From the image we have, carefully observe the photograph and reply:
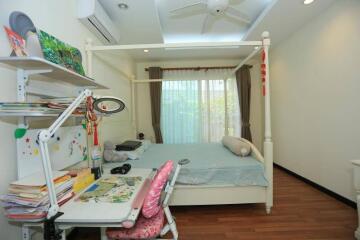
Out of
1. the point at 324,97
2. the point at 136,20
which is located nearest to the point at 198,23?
the point at 136,20

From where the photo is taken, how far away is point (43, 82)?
1415 mm

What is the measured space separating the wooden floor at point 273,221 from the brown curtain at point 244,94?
Result: 192 centimetres

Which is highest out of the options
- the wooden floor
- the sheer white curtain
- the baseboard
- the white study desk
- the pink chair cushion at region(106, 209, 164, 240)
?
the sheer white curtain

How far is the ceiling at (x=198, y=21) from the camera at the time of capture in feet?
7.50

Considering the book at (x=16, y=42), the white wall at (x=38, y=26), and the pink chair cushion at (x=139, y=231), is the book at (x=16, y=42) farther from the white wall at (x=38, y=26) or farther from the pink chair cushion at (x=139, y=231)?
the pink chair cushion at (x=139, y=231)

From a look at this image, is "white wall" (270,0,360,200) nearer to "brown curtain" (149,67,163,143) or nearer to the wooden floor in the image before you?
the wooden floor

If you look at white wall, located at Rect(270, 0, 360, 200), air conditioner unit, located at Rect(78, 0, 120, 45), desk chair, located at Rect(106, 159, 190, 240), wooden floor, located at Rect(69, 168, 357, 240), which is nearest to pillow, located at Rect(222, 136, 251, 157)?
wooden floor, located at Rect(69, 168, 357, 240)

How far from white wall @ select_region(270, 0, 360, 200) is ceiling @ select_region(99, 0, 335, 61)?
277 millimetres

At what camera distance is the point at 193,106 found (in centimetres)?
426

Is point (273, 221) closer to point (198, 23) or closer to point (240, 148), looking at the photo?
point (240, 148)

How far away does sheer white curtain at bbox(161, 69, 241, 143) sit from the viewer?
4250 millimetres

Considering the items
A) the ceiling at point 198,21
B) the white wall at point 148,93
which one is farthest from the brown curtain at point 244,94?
the ceiling at point 198,21

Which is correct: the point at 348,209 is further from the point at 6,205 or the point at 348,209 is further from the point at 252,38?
the point at 6,205

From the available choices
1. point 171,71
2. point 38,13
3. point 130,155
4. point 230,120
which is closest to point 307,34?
point 230,120
